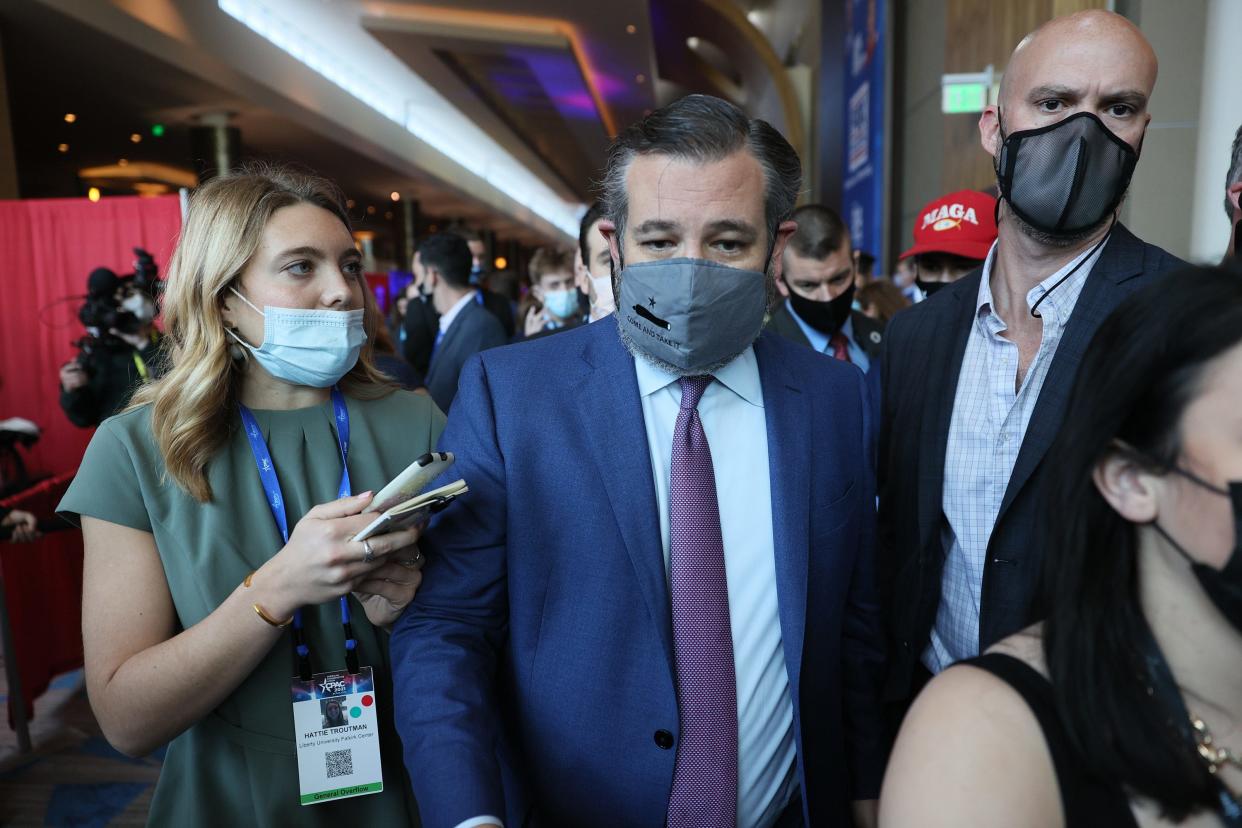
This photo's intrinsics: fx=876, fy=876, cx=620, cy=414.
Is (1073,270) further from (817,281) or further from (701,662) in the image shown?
(817,281)

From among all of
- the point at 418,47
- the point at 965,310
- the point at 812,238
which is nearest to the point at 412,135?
the point at 418,47

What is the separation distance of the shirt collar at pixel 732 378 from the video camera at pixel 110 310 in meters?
3.31

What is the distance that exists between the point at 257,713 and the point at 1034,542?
1.24 metres

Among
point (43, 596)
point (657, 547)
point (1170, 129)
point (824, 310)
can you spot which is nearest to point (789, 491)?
point (657, 547)

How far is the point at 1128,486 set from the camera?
96 centimetres

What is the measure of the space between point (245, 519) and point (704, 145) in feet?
3.24

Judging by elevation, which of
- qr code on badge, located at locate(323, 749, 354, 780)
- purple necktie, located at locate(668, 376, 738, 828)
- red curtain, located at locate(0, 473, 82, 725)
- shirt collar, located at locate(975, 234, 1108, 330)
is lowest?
red curtain, located at locate(0, 473, 82, 725)

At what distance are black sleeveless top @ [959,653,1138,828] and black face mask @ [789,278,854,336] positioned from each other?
2485 millimetres

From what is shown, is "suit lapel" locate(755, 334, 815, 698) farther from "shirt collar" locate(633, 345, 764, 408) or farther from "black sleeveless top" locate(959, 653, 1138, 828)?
"black sleeveless top" locate(959, 653, 1138, 828)

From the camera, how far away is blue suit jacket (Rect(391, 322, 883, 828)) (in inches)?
48.6

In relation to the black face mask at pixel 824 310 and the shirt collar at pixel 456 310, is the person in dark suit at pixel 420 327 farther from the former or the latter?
the black face mask at pixel 824 310

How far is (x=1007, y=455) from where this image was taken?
67.2 inches

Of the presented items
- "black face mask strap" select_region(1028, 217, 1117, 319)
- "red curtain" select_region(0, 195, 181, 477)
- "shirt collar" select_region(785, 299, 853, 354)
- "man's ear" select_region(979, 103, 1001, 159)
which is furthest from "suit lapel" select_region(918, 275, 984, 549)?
"red curtain" select_region(0, 195, 181, 477)

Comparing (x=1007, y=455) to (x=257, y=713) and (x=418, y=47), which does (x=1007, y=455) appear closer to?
(x=257, y=713)
